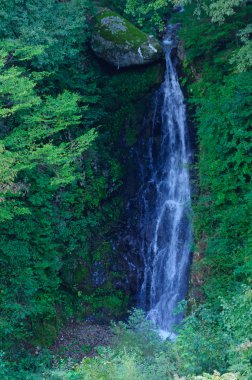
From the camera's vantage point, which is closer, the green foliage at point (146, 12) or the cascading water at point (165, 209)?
the cascading water at point (165, 209)

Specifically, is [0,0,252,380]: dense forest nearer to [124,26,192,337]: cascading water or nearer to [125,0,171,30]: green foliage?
[125,0,171,30]: green foliage

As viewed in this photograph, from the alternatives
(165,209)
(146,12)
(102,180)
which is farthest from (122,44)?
(165,209)

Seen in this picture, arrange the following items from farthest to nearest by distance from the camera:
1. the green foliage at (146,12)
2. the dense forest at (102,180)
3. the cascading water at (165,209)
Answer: the green foliage at (146,12), the cascading water at (165,209), the dense forest at (102,180)

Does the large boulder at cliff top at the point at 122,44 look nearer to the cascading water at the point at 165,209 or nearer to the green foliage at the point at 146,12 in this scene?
the green foliage at the point at 146,12

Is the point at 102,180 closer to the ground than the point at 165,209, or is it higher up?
higher up

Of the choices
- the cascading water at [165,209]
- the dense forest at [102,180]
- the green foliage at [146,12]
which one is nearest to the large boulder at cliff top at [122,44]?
the dense forest at [102,180]

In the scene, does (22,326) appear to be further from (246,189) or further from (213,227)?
(246,189)

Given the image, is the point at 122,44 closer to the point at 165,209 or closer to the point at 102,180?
the point at 102,180

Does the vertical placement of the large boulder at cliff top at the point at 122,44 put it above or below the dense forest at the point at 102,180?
above
